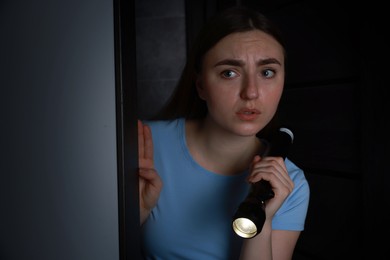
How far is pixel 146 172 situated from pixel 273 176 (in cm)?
24

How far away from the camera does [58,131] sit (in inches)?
10.4

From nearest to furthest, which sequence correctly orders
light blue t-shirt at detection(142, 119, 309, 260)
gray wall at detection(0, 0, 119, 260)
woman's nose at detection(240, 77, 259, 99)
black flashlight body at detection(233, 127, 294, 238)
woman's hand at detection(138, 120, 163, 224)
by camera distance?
gray wall at detection(0, 0, 119, 260), black flashlight body at detection(233, 127, 294, 238), woman's hand at detection(138, 120, 163, 224), woman's nose at detection(240, 77, 259, 99), light blue t-shirt at detection(142, 119, 309, 260)

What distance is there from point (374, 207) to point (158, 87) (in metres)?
1.39

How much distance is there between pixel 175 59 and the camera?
2014 mm

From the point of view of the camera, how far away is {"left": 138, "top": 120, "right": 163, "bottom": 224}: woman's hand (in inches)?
22.1

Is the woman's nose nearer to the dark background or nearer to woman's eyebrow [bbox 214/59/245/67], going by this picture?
woman's eyebrow [bbox 214/59/245/67]

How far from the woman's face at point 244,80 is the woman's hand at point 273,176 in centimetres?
11

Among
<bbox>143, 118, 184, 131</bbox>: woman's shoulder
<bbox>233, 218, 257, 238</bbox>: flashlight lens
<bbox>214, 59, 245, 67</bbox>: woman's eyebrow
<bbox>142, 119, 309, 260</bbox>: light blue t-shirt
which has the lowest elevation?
<bbox>142, 119, 309, 260</bbox>: light blue t-shirt

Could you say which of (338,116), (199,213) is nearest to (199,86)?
(199,213)

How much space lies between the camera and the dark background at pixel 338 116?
97cm

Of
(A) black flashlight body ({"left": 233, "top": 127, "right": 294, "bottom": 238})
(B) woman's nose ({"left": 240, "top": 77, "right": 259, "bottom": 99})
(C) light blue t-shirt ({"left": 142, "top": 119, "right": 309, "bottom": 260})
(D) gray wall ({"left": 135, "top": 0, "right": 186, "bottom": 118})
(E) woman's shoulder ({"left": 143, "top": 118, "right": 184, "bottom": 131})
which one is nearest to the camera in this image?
(A) black flashlight body ({"left": 233, "top": 127, "right": 294, "bottom": 238})

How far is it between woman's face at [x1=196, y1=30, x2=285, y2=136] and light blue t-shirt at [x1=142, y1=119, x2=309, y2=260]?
0.19 m

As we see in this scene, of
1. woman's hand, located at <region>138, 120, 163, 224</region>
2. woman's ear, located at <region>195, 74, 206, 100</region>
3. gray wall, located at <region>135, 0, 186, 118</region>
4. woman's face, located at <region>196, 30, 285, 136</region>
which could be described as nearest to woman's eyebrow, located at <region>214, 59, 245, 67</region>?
woman's face, located at <region>196, 30, 285, 136</region>

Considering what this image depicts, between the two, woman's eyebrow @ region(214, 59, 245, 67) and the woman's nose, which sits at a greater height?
woman's eyebrow @ region(214, 59, 245, 67)
